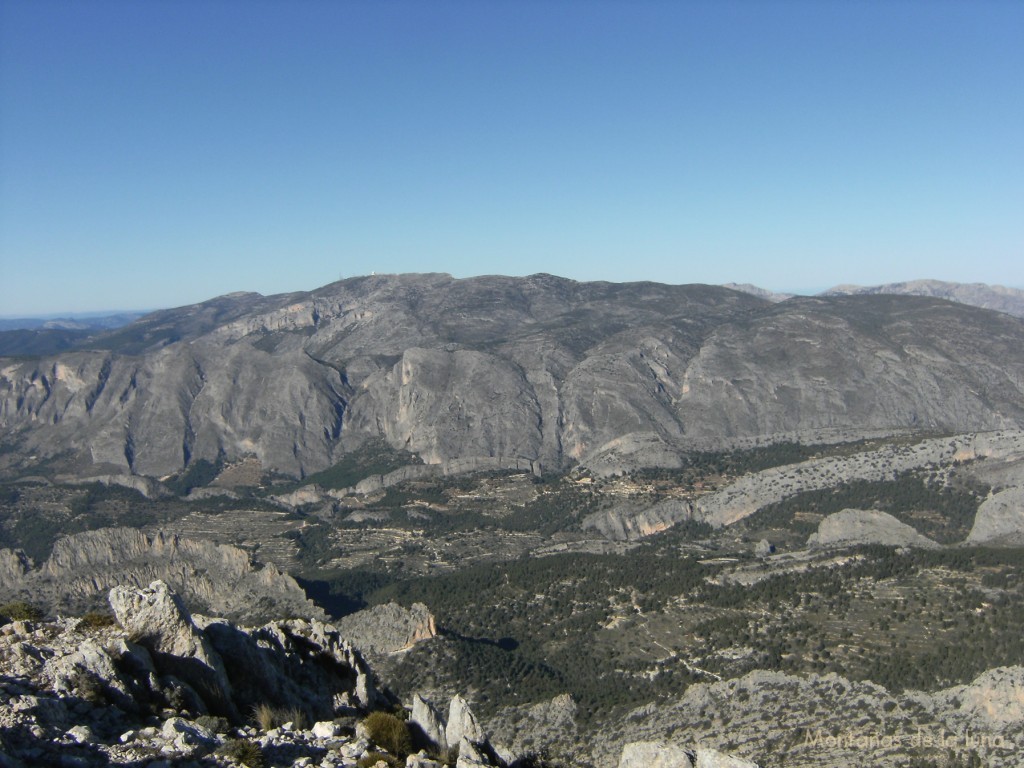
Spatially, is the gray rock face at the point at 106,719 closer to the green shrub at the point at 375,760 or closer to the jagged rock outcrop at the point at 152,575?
the green shrub at the point at 375,760

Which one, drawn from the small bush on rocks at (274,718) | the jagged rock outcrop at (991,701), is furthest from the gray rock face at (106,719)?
the jagged rock outcrop at (991,701)

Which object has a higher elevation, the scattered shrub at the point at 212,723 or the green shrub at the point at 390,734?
the scattered shrub at the point at 212,723

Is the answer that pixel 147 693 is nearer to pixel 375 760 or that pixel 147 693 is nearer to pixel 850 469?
pixel 375 760

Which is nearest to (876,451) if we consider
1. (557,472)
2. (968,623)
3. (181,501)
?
(557,472)

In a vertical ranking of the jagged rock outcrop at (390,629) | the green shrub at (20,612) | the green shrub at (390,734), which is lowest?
the jagged rock outcrop at (390,629)

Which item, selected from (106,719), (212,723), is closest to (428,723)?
(212,723)

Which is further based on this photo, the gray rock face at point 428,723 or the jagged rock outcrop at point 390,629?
the jagged rock outcrop at point 390,629

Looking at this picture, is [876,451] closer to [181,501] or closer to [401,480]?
[401,480]
